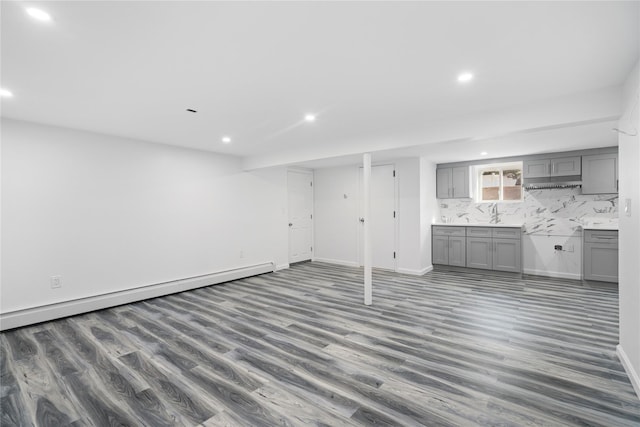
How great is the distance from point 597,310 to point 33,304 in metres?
6.71

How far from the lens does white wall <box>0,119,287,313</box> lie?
3.40 metres

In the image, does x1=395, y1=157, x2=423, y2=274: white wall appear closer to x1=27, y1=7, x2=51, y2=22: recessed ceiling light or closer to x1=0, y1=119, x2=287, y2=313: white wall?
x1=0, y1=119, x2=287, y2=313: white wall

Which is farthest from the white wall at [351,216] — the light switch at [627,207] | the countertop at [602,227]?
the light switch at [627,207]

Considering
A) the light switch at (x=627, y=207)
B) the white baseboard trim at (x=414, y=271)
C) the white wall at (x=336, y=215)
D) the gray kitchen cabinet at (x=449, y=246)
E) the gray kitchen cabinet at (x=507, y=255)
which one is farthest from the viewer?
the white wall at (x=336, y=215)

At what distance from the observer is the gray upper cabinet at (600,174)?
4.87 metres

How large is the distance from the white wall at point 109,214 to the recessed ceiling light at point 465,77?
4163 millimetres

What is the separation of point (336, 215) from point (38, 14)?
576cm

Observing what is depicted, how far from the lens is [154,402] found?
206 cm

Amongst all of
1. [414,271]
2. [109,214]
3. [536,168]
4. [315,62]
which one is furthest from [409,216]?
[109,214]

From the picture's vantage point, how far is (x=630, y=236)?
88.7 inches

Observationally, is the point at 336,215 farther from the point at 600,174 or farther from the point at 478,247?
the point at 600,174

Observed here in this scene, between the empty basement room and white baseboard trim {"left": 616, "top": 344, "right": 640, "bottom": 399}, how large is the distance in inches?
1.1

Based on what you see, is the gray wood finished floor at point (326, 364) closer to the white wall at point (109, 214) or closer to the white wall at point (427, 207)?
the white wall at point (109, 214)

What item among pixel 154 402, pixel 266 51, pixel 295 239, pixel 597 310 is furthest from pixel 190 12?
pixel 295 239
